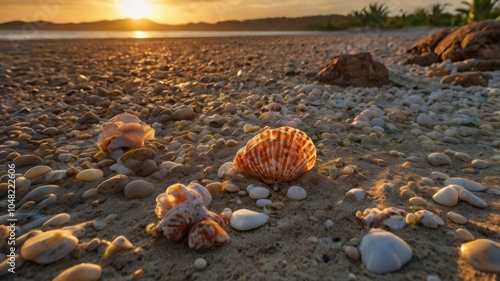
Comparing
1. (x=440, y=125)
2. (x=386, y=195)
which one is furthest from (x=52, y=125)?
(x=440, y=125)

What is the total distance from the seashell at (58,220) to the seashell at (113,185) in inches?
11.1

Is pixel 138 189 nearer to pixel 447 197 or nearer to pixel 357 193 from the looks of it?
pixel 357 193

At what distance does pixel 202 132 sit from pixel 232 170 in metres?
1.01

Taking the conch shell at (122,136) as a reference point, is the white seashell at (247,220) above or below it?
below

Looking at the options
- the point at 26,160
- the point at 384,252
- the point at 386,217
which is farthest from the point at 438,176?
the point at 26,160

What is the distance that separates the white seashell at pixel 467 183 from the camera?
1.99 meters

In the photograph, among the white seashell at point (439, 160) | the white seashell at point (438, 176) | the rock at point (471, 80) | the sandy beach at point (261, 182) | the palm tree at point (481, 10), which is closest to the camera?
the sandy beach at point (261, 182)

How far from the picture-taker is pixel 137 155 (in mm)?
2438

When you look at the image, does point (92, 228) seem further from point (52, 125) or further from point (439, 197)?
point (52, 125)

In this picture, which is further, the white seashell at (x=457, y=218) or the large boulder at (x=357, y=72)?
the large boulder at (x=357, y=72)

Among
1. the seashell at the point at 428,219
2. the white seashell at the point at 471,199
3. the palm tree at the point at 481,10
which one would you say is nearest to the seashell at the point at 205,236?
the seashell at the point at 428,219

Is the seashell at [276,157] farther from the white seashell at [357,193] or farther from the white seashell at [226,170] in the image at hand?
the white seashell at [357,193]

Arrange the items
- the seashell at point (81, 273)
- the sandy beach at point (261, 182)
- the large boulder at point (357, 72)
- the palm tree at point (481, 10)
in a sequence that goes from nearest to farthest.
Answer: the seashell at point (81, 273) → the sandy beach at point (261, 182) → the large boulder at point (357, 72) → the palm tree at point (481, 10)

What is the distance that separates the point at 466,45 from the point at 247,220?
7.36m
